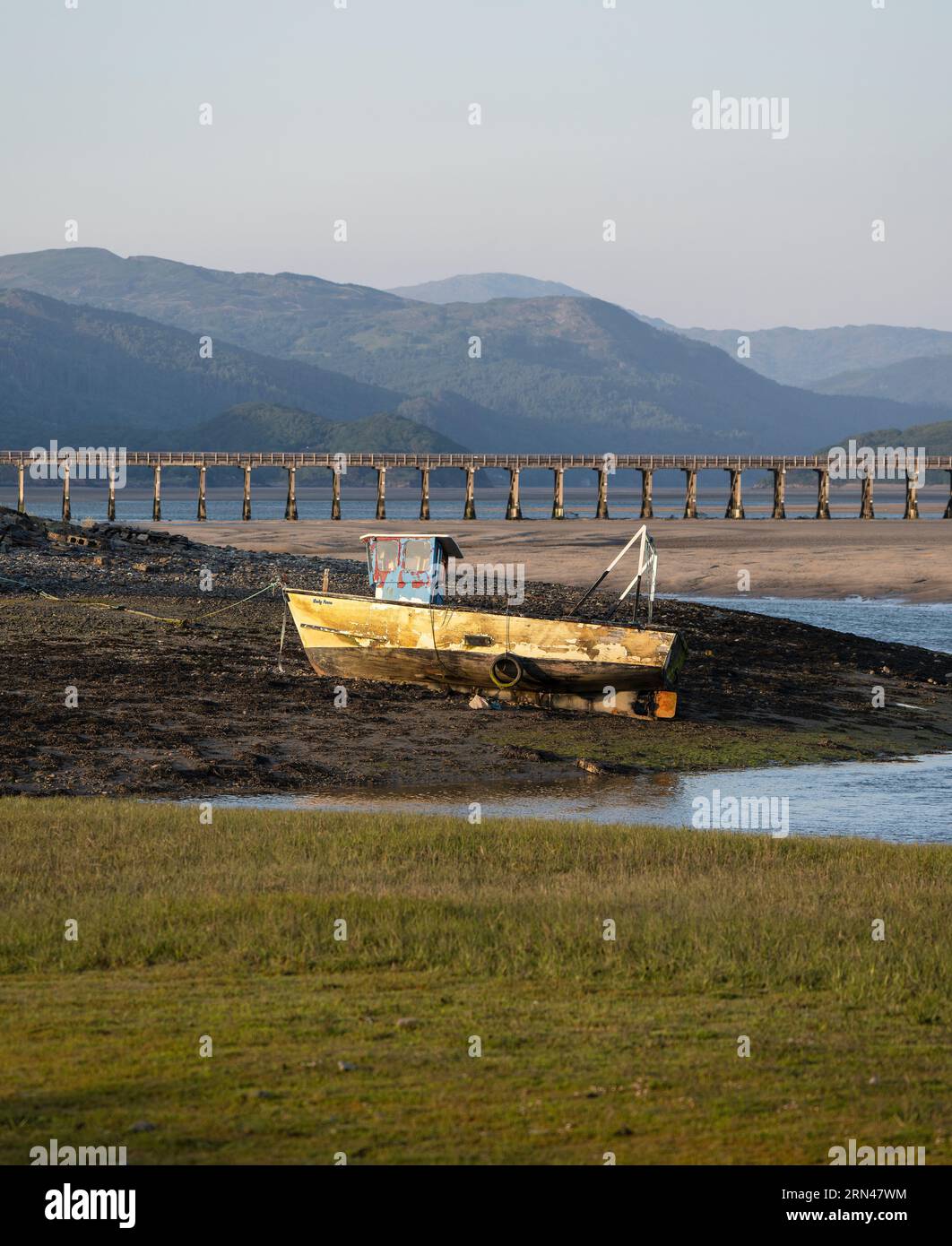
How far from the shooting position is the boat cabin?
97.6 ft

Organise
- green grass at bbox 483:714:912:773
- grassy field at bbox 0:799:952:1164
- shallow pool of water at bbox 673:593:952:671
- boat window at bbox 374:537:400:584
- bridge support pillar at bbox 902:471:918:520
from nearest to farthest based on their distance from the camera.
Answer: grassy field at bbox 0:799:952:1164 → green grass at bbox 483:714:912:773 → boat window at bbox 374:537:400:584 → shallow pool of water at bbox 673:593:952:671 → bridge support pillar at bbox 902:471:918:520

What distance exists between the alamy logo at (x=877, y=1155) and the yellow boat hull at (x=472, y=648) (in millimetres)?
19729

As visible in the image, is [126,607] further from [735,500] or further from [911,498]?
[911,498]

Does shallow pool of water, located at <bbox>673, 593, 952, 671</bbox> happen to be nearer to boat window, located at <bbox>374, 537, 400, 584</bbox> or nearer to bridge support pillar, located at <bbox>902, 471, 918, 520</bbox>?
boat window, located at <bbox>374, 537, 400, 584</bbox>

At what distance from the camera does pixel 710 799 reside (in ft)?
73.7

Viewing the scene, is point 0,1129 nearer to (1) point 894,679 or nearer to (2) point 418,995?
(2) point 418,995

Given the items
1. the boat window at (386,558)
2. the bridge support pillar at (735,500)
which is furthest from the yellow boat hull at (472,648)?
the bridge support pillar at (735,500)

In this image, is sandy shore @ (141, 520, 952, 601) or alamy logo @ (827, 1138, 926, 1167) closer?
alamy logo @ (827, 1138, 926, 1167)

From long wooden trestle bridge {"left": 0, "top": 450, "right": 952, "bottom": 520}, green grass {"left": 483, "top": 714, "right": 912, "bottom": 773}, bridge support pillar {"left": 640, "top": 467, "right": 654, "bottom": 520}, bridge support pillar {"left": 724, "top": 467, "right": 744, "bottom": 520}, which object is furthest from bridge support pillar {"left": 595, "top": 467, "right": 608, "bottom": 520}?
green grass {"left": 483, "top": 714, "right": 912, "bottom": 773}

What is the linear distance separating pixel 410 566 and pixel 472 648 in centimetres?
241

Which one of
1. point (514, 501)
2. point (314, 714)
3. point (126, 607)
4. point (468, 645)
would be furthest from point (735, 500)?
point (314, 714)

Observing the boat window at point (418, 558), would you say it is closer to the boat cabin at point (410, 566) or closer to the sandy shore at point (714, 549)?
the boat cabin at point (410, 566)

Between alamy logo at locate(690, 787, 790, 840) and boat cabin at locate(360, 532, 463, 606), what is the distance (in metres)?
8.70
